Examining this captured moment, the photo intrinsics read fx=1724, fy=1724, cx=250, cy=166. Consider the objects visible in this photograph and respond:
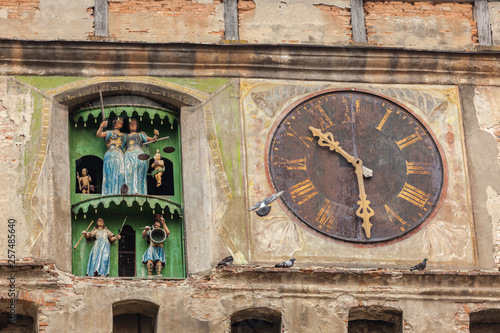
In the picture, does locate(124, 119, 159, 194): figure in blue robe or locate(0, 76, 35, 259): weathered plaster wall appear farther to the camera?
locate(124, 119, 159, 194): figure in blue robe

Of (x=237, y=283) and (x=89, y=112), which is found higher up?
(x=89, y=112)

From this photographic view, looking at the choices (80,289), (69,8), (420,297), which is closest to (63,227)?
(80,289)

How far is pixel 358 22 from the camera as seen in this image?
21.8 metres

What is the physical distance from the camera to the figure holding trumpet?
20.1 metres

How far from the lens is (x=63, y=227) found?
2017 centimetres

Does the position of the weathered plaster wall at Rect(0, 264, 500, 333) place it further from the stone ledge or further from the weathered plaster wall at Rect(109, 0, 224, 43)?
the weathered plaster wall at Rect(109, 0, 224, 43)

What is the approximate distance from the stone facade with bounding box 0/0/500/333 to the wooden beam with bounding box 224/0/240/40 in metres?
0.04

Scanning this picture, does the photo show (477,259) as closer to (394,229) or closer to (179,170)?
(394,229)

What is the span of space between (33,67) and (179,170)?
2.16 meters

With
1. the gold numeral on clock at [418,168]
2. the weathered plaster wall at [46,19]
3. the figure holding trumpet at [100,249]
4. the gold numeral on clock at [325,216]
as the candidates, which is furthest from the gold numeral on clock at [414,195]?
the weathered plaster wall at [46,19]

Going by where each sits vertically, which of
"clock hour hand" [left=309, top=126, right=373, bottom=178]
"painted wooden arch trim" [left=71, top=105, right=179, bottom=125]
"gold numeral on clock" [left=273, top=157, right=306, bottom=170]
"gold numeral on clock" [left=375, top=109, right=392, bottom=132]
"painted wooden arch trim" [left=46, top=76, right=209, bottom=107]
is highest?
"painted wooden arch trim" [left=46, top=76, right=209, bottom=107]

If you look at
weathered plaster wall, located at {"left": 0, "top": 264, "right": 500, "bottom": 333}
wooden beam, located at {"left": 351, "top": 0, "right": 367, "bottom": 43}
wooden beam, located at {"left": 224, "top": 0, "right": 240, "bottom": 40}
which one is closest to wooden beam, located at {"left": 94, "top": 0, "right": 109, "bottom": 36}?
wooden beam, located at {"left": 224, "top": 0, "right": 240, "bottom": 40}

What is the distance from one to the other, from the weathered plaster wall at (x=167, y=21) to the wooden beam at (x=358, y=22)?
1663 millimetres

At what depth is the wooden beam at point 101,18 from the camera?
69.5 feet
